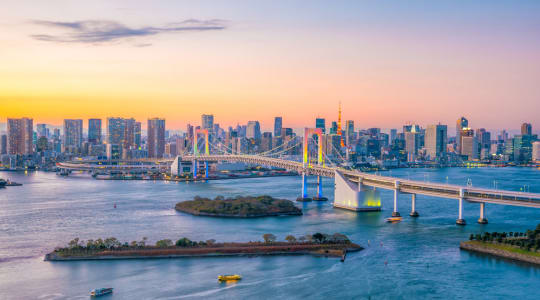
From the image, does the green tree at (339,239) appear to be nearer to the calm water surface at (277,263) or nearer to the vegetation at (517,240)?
the calm water surface at (277,263)

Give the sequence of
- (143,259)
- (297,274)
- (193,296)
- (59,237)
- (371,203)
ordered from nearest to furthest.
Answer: (193,296) → (297,274) → (143,259) → (59,237) → (371,203)

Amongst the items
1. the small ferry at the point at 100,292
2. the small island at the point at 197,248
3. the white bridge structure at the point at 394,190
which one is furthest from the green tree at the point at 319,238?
the small ferry at the point at 100,292

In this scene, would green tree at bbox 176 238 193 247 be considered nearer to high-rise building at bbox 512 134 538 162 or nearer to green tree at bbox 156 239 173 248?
green tree at bbox 156 239 173 248

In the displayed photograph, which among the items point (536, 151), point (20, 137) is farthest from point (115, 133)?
point (536, 151)

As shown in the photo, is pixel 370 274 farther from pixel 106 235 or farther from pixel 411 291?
pixel 106 235

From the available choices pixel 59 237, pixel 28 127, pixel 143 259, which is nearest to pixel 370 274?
pixel 143 259
